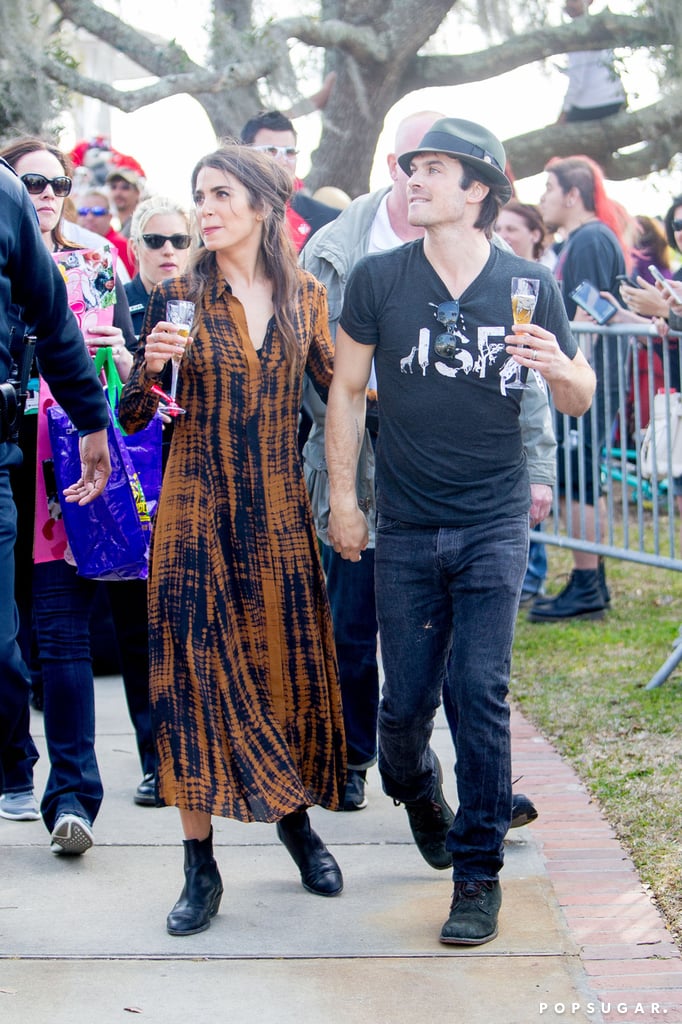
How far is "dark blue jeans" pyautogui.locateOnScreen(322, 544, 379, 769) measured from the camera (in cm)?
483

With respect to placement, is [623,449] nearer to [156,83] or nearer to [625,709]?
[625,709]

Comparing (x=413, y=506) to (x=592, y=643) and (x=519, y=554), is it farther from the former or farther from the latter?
(x=592, y=643)

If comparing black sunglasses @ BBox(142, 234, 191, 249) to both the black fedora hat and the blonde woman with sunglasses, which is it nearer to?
the blonde woman with sunglasses

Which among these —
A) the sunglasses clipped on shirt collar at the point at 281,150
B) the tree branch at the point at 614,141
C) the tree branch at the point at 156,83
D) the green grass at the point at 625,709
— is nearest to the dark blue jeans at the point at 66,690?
the green grass at the point at 625,709

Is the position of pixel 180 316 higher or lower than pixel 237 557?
higher

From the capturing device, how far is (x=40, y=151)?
15.3 feet

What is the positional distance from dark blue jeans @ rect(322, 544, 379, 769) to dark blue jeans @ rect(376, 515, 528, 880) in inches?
36.3

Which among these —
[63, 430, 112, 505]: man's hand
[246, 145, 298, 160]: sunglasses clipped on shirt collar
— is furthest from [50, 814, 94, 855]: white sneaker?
[246, 145, 298, 160]: sunglasses clipped on shirt collar

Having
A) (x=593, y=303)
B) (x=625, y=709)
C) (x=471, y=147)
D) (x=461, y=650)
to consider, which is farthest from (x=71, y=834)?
(x=593, y=303)

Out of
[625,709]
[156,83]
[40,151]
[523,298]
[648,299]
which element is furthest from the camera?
[156,83]

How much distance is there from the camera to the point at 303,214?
274 inches

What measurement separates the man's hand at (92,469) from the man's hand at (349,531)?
70 cm

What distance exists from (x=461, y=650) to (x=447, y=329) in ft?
2.75

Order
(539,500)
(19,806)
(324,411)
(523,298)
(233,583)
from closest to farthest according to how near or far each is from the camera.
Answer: (523,298) < (233,583) < (539,500) < (324,411) < (19,806)
